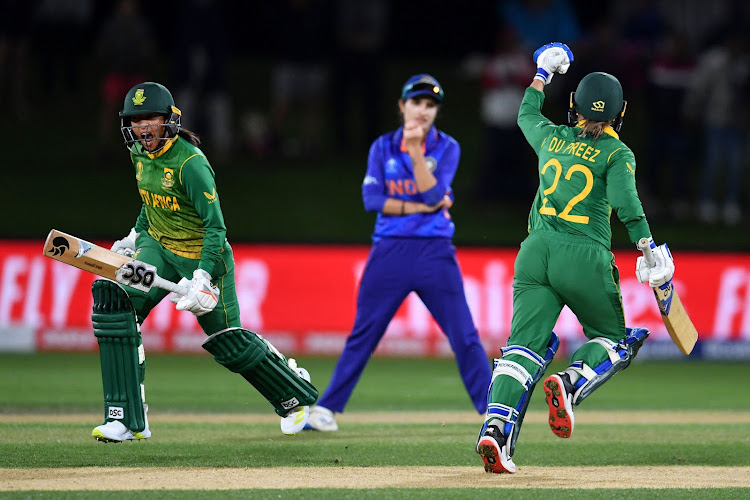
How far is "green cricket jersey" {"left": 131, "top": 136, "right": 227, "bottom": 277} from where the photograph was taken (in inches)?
251

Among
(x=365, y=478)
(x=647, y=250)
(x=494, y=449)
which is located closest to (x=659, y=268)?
(x=647, y=250)

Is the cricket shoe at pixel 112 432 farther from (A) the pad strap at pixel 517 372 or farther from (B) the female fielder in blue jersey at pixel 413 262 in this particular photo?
(A) the pad strap at pixel 517 372

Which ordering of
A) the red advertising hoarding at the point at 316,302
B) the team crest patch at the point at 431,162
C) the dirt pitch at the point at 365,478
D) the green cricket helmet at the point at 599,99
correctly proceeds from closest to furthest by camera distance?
1. the dirt pitch at the point at 365,478
2. the green cricket helmet at the point at 599,99
3. the team crest patch at the point at 431,162
4. the red advertising hoarding at the point at 316,302

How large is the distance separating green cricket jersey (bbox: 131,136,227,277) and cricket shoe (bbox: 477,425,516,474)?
5.46 ft

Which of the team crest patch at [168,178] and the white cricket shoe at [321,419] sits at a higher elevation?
the team crest patch at [168,178]

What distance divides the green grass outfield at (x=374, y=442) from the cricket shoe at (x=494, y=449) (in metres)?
0.08

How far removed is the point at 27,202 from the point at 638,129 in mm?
9263

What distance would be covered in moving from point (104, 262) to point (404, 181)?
86.0 inches

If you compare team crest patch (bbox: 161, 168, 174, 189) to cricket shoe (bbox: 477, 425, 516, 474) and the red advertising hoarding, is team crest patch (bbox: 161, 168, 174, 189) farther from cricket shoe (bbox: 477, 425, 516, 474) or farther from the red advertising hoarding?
the red advertising hoarding

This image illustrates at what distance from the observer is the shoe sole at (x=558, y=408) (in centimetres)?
591

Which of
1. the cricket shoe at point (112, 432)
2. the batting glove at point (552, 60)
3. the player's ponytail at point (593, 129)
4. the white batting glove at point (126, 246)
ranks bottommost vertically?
the cricket shoe at point (112, 432)

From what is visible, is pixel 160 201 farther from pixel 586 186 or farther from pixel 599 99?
pixel 599 99

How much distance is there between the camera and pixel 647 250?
19.5ft

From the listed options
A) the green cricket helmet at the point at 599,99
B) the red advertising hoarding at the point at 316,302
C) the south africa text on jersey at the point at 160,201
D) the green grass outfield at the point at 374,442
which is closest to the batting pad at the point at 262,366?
the green grass outfield at the point at 374,442
